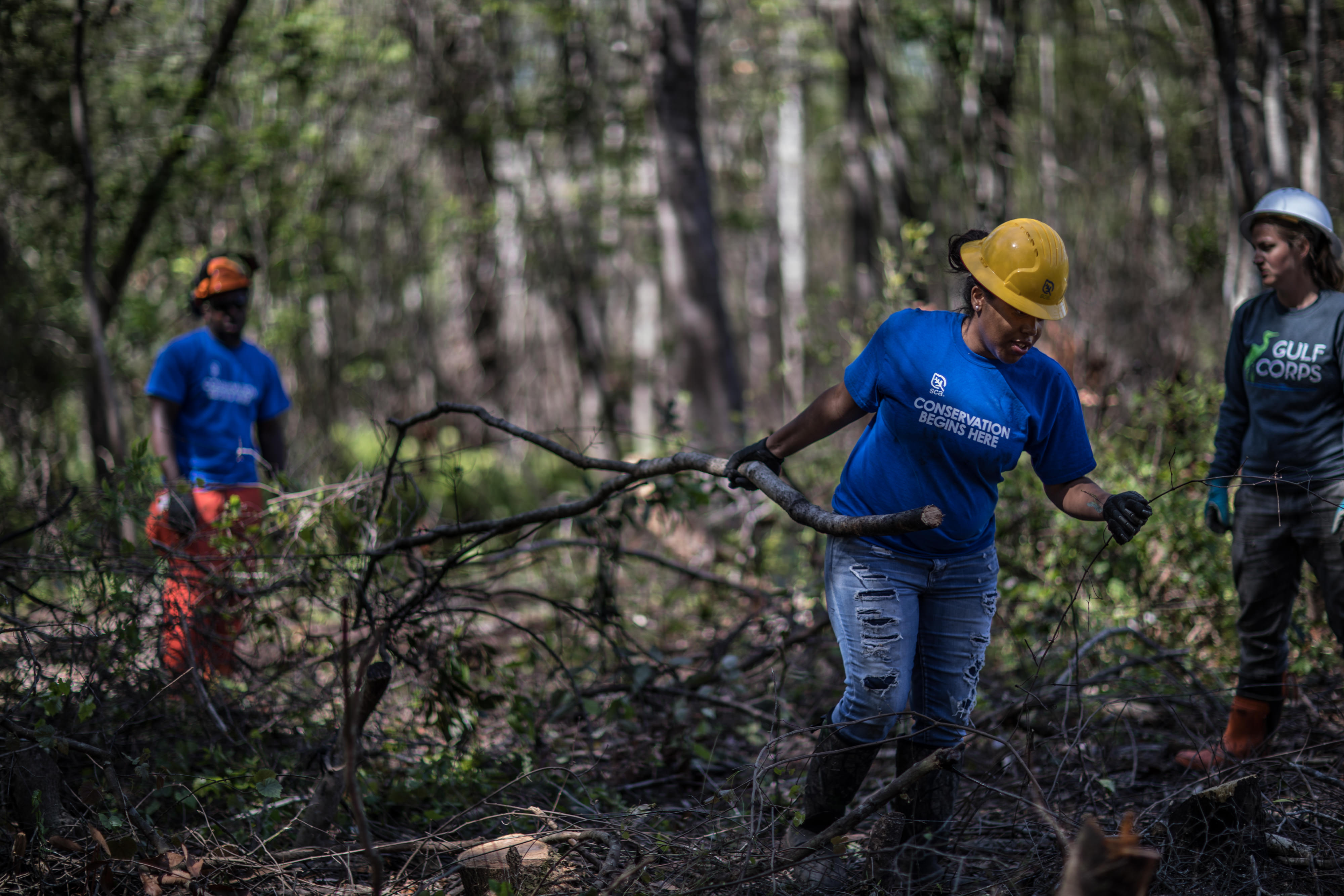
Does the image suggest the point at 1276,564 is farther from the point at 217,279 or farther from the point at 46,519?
the point at 217,279

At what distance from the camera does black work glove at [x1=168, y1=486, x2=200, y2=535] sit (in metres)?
4.38

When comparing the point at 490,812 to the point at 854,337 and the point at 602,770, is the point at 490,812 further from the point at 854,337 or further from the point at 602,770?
the point at 854,337

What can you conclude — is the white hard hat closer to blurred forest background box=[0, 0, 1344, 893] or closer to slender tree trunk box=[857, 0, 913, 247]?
blurred forest background box=[0, 0, 1344, 893]

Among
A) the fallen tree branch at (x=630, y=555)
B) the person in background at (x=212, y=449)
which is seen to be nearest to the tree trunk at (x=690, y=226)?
the fallen tree branch at (x=630, y=555)

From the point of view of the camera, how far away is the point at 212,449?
4.93 metres

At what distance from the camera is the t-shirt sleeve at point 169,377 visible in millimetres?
4750

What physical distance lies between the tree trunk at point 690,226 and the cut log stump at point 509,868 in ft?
20.6

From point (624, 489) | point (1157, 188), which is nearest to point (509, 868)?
point (624, 489)

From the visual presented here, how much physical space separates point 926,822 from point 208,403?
152 inches

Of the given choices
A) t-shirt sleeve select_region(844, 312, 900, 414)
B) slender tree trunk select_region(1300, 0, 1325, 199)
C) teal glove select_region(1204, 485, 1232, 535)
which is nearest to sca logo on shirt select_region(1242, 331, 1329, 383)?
teal glove select_region(1204, 485, 1232, 535)

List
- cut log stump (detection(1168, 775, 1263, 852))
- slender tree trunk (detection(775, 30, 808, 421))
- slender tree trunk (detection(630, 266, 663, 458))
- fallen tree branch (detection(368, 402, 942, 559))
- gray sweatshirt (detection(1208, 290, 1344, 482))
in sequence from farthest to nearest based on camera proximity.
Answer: slender tree trunk (detection(630, 266, 663, 458)) < slender tree trunk (detection(775, 30, 808, 421)) < gray sweatshirt (detection(1208, 290, 1344, 482)) < cut log stump (detection(1168, 775, 1263, 852)) < fallen tree branch (detection(368, 402, 942, 559))

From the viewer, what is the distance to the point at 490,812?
3707 mm

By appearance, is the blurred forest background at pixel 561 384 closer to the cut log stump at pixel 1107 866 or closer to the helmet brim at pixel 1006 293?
the cut log stump at pixel 1107 866

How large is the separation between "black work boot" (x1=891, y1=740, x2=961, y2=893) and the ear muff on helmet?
12.7ft
